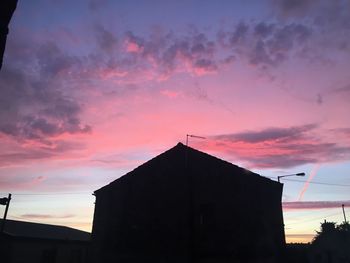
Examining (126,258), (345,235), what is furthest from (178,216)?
(345,235)

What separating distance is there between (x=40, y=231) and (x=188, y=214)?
2705 centimetres

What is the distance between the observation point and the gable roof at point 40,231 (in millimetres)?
40969

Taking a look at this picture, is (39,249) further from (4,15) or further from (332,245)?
(332,245)

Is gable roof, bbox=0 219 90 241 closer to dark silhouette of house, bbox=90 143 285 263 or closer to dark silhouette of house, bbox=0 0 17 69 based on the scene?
dark silhouette of house, bbox=90 143 285 263

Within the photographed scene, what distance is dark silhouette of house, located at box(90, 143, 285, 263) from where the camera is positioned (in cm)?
2384

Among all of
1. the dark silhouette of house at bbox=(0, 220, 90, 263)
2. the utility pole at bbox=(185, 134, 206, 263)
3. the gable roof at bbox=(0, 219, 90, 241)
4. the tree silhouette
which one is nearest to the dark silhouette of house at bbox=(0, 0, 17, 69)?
the utility pole at bbox=(185, 134, 206, 263)

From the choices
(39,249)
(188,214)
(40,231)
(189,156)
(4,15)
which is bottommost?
(39,249)

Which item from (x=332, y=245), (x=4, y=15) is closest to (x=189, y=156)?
(x=4, y=15)

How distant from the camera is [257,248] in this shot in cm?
2564

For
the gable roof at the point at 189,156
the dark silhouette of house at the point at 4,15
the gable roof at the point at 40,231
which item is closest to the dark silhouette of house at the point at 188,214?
the gable roof at the point at 189,156

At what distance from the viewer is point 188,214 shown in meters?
24.2

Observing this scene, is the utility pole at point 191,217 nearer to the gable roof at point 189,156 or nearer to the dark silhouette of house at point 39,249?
the gable roof at point 189,156

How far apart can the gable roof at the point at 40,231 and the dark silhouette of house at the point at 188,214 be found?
53.7ft

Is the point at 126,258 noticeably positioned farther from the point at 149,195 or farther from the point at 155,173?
the point at 155,173
